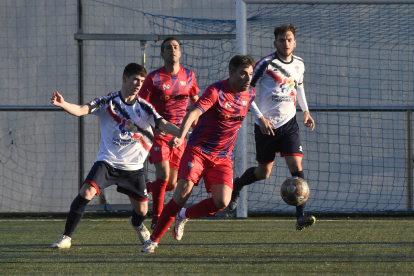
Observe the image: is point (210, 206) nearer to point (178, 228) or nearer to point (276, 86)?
point (178, 228)

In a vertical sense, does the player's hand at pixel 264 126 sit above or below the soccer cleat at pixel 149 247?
above

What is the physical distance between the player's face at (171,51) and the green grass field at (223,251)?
1662mm

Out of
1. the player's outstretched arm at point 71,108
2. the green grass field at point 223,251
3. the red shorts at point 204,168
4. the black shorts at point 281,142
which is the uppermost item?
the player's outstretched arm at point 71,108

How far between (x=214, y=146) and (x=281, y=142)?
1.05m

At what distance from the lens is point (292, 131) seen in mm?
4594

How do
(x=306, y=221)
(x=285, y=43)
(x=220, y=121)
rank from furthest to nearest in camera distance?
(x=285, y=43) → (x=306, y=221) → (x=220, y=121)

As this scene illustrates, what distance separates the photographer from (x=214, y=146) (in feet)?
12.3

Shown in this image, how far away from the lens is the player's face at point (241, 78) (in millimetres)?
3633

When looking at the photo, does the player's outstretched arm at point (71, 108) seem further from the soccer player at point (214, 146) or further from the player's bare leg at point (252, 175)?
the player's bare leg at point (252, 175)

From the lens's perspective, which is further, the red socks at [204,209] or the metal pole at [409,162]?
the metal pole at [409,162]

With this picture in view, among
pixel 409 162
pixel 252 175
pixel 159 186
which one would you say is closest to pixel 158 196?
pixel 159 186

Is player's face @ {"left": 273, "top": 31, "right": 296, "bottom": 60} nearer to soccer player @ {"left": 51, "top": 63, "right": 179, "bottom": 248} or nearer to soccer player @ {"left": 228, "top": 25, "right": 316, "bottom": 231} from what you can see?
soccer player @ {"left": 228, "top": 25, "right": 316, "bottom": 231}

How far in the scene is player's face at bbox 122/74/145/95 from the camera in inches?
154

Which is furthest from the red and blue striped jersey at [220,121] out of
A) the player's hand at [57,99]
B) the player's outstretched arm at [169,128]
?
the player's hand at [57,99]
